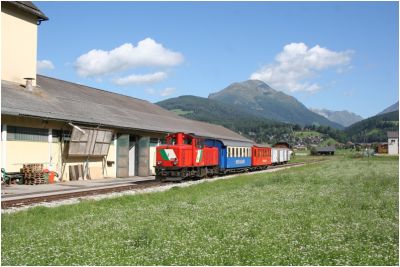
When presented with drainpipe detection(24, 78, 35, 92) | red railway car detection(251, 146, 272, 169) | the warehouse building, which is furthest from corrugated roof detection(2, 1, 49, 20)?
red railway car detection(251, 146, 272, 169)

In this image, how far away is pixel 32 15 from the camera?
36.8 meters

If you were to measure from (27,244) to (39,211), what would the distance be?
5.68m

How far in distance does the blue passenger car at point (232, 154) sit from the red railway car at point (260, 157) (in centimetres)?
209

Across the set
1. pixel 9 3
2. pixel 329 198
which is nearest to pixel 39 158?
pixel 9 3

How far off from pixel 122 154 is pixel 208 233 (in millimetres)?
28858

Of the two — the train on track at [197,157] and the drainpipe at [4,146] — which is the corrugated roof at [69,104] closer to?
the drainpipe at [4,146]

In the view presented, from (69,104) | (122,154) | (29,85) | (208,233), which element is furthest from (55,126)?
(208,233)

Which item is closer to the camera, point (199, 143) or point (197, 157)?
point (197, 157)

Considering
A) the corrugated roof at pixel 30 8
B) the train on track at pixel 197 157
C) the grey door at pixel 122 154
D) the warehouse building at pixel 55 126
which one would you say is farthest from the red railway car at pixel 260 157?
the corrugated roof at pixel 30 8

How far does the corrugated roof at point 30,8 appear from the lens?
3491 cm

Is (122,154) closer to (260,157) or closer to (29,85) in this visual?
(29,85)

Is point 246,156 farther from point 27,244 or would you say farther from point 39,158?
point 27,244

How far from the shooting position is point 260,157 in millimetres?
56969

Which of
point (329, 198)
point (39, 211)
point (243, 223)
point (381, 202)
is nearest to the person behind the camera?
point (243, 223)
